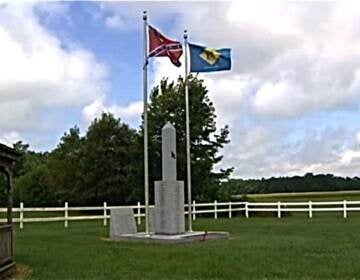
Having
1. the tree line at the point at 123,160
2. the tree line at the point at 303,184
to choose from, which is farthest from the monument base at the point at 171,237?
the tree line at the point at 303,184

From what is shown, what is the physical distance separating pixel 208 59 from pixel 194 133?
2148cm

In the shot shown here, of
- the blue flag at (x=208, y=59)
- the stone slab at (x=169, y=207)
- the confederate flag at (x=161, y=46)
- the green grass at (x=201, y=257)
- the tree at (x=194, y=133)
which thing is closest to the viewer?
the green grass at (x=201, y=257)

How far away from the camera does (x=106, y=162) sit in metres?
48.8

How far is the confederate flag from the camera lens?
20.7 meters

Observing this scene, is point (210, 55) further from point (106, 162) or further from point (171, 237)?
point (106, 162)

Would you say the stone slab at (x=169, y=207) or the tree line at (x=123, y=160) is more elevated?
the tree line at (x=123, y=160)

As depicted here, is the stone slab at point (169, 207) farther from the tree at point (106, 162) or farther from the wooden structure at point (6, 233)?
the tree at point (106, 162)

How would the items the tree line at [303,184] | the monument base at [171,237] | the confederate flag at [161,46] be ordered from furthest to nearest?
the tree line at [303,184] → the confederate flag at [161,46] → the monument base at [171,237]

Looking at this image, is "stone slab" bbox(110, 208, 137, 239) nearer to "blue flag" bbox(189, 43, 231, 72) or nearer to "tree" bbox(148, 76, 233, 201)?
"blue flag" bbox(189, 43, 231, 72)

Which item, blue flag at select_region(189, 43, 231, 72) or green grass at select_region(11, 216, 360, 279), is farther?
blue flag at select_region(189, 43, 231, 72)

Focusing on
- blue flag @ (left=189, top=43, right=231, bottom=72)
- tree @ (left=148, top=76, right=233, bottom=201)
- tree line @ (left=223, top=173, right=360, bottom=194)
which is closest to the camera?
blue flag @ (left=189, top=43, right=231, bottom=72)

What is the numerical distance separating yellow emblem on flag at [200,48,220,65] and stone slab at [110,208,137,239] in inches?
211

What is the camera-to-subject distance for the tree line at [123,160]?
4394 cm

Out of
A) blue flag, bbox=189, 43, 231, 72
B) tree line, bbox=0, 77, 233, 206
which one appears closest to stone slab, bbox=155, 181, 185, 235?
blue flag, bbox=189, 43, 231, 72
